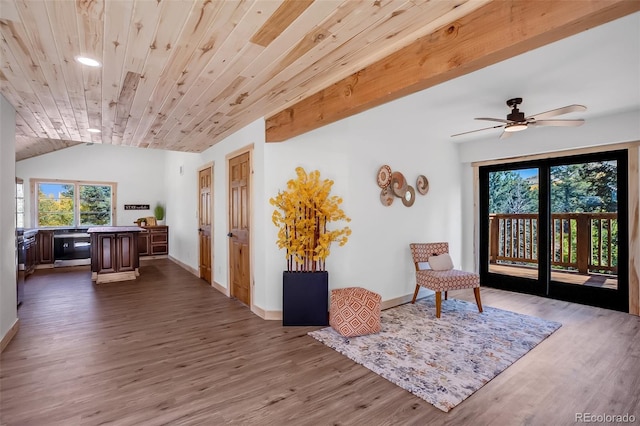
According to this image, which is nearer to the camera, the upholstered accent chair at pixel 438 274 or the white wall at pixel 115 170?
the upholstered accent chair at pixel 438 274

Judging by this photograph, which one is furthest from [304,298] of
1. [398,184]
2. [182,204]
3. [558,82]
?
[182,204]

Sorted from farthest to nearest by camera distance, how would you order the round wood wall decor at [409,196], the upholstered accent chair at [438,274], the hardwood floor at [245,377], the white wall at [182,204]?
the white wall at [182,204]
the round wood wall decor at [409,196]
the upholstered accent chair at [438,274]
the hardwood floor at [245,377]

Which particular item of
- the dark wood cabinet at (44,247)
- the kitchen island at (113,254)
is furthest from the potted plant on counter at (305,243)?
the dark wood cabinet at (44,247)

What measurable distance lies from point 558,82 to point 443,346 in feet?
8.94

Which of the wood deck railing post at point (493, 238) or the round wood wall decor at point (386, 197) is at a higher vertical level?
the round wood wall decor at point (386, 197)

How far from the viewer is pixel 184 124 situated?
3969 mm

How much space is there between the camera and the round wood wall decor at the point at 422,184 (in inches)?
188

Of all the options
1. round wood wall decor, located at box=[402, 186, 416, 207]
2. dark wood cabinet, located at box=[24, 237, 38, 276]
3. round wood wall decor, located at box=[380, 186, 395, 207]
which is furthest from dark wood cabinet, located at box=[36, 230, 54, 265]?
round wood wall decor, located at box=[402, 186, 416, 207]

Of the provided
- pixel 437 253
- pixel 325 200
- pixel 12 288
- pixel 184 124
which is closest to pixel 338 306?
pixel 325 200

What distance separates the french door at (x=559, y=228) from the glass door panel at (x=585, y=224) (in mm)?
10

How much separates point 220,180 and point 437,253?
3.53 m

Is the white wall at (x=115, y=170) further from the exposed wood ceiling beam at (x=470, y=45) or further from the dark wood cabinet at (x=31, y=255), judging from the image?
the exposed wood ceiling beam at (x=470, y=45)

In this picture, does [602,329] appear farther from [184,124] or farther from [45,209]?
[45,209]

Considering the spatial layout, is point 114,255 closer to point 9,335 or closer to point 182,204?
point 182,204
